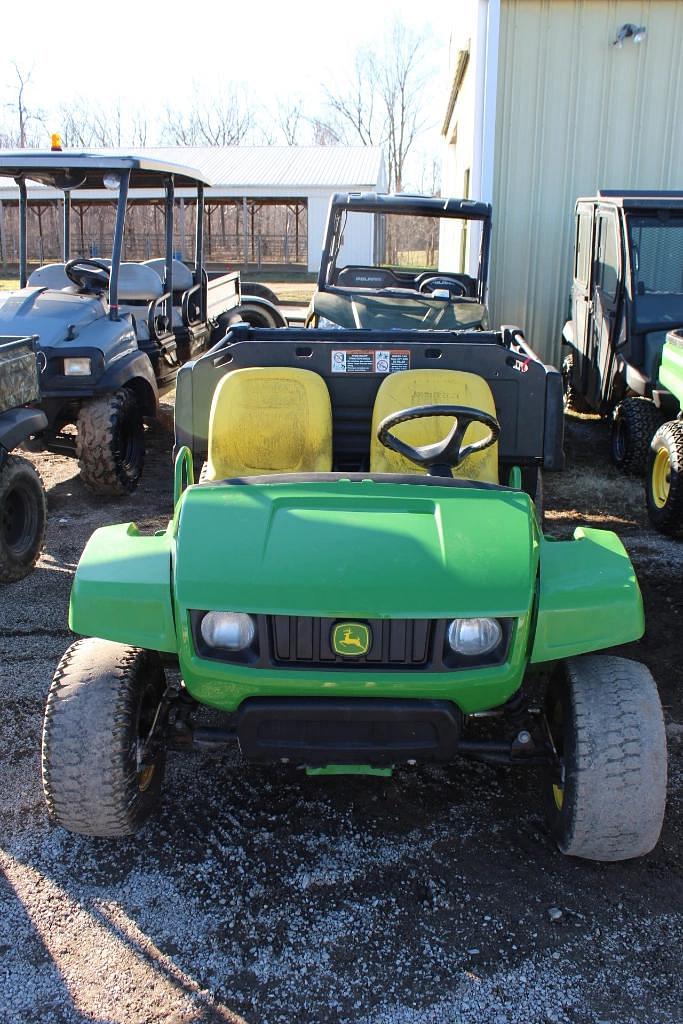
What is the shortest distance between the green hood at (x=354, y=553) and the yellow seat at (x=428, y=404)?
79cm

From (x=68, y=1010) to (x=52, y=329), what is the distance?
15.6 ft

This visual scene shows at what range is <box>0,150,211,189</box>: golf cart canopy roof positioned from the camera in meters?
6.16

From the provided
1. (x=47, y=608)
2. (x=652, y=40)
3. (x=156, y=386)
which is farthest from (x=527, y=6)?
(x=47, y=608)

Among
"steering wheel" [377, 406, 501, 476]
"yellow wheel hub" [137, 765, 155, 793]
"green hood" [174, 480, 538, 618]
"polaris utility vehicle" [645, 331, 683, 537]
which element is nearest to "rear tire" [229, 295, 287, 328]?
"polaris utility vehicle" [645, 331, 683, 537]

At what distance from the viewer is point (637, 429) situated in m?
6.53

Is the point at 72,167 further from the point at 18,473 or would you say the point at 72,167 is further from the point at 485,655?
the point at 485,655

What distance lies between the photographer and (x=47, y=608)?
452 cm

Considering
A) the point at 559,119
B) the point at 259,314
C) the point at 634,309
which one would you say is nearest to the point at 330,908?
the point at 634,309

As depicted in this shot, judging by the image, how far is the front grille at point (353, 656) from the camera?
2402mm

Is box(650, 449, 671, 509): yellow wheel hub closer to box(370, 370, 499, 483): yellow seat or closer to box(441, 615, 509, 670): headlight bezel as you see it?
box(370, 370, 499, 483): yellow seat

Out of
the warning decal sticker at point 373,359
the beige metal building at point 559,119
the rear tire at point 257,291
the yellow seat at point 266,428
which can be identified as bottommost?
the yellow seat at point 266,428

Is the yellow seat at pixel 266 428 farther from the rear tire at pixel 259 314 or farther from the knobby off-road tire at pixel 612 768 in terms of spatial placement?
the rear tire at pixel 259 314

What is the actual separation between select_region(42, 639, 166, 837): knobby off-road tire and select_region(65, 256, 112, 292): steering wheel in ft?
15.4

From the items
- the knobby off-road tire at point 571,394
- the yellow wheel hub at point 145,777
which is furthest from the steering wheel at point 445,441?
the knobby off-road tire at point 571,394
